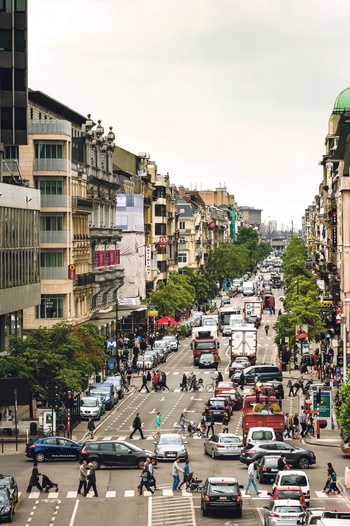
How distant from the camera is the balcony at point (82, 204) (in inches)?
4220

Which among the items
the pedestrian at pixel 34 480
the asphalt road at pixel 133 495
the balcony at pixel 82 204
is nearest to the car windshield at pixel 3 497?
the asphalt road at pixel 133 495

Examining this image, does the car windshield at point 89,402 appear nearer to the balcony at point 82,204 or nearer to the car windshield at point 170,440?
the car windshield at point 170,440

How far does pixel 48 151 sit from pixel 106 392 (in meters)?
25.8

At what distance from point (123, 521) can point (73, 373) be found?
28091 millimetres

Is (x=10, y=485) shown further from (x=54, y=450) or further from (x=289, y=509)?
(x=54, y=450)

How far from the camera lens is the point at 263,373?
94562 millimetres

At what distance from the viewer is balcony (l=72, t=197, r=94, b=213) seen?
107188mm

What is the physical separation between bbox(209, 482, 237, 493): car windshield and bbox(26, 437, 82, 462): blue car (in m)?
14.8

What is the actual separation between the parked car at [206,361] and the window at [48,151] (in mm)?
21080

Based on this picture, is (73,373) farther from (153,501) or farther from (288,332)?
(288,332)

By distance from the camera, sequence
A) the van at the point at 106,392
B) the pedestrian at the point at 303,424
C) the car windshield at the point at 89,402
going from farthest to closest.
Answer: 1. the van at the point at 106,392
2. the car windshield at the point at 89,402
3. the pedestrian at the point at 303,424

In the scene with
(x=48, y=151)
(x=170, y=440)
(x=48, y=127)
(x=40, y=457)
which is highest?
(x=48, y=127)

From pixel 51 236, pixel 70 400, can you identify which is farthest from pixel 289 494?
pixel 51 236

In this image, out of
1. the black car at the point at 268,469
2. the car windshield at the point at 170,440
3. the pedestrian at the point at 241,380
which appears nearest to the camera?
the black car at the point at 268,469
